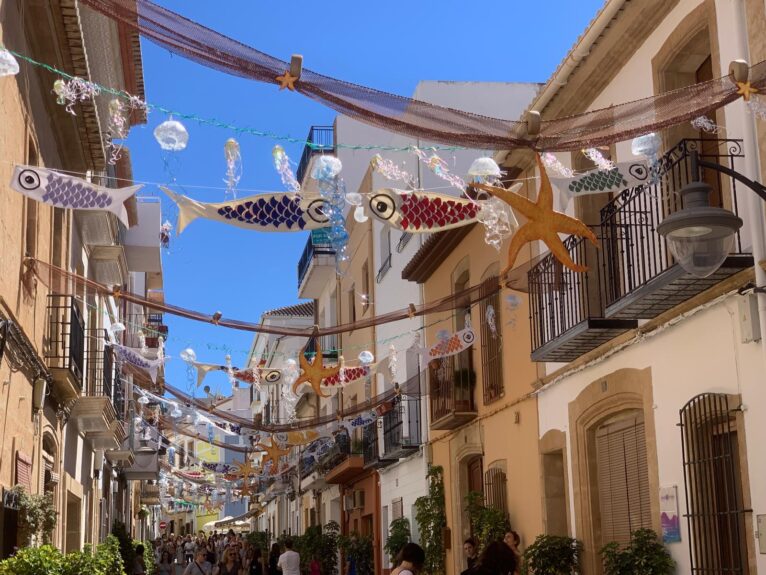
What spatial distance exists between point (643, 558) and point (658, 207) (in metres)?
3.37

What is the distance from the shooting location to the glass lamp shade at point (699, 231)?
254 inches

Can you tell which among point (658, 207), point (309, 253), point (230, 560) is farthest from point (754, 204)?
point (309, 253)

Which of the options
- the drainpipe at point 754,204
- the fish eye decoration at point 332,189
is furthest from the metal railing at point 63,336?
the drainpipe at point 754,204

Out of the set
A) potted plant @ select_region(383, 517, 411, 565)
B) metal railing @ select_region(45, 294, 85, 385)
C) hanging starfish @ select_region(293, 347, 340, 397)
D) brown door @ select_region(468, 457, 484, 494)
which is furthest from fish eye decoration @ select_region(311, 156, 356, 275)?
potted plant @ select_region(383, 517, 411, 565)

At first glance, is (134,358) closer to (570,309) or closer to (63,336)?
(63,336)

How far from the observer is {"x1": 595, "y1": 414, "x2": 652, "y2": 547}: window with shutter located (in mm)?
11773

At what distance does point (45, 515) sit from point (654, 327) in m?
6.75

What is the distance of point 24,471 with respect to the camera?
12.0m

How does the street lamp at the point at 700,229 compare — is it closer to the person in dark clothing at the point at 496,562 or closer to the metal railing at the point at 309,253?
the person in dark clothing at the point at 496,562

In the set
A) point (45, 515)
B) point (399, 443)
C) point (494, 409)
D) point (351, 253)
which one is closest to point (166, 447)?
point (351, 253)

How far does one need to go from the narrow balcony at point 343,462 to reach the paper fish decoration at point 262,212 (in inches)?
728

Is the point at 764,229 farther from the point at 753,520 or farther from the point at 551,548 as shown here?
the point at 551,548

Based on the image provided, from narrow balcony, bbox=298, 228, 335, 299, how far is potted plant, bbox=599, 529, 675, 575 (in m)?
20.4

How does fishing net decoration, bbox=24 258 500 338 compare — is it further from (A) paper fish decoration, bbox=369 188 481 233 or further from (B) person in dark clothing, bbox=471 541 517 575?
(B) person in dark clothing, bbox=471 541 517 575
